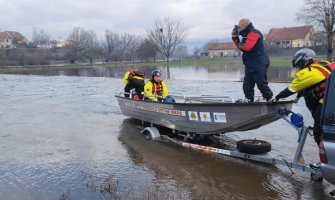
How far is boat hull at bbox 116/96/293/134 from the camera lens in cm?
725

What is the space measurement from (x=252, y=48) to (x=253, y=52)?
0.10 m

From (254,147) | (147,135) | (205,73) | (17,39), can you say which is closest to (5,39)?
(17,39)

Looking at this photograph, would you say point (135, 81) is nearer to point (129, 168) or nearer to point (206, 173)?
point (129, 168)

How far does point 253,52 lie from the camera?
789 cm

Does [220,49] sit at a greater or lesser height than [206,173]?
greater

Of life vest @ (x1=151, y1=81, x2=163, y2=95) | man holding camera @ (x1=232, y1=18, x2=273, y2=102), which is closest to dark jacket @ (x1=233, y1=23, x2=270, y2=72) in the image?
man holding camera @ (x1=232, y1=18, x2=273, y2=102)

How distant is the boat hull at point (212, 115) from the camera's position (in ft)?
23.8

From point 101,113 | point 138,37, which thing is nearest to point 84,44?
point 138,37

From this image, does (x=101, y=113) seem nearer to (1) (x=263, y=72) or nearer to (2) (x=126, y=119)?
(2) (x=126, y=119)

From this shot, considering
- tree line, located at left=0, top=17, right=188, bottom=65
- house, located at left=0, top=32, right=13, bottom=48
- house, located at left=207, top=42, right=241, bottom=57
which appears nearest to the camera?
tree line, located at left=0, top=17, right=188, bottom=65

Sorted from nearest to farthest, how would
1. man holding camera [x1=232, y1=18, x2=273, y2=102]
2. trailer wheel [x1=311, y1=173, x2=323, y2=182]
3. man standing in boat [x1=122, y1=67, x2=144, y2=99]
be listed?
trailer wheel [x1=311, y1=173, x2=323, y2=182] → man holding camera [x1=232, y1=18, x2=273, y2=102] → man standing in boat [x1=122, y1=67, x2=144, y2=99]

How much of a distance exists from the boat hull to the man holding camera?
22.4 inches

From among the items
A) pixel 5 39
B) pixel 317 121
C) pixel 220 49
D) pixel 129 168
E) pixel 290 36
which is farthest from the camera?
pixel 5 39

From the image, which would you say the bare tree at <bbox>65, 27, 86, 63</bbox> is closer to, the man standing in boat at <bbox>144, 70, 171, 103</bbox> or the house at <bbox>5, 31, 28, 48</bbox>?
the house at <bbox>5, 31, 28, 48</bbox>
